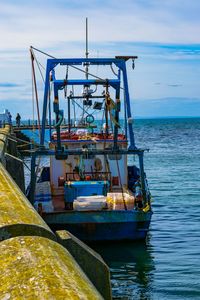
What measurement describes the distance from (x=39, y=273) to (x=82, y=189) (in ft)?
53.0

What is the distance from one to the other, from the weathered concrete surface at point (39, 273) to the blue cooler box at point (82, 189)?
15.3 meters

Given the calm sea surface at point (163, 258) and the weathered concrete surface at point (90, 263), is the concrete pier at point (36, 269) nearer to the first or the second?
the weathered concrete surface at point (90, 263)

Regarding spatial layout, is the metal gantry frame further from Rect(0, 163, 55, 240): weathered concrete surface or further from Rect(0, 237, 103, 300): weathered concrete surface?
Rect(0, 237, 103, 300): weathered concrete surface

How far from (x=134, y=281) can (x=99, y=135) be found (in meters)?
9.49

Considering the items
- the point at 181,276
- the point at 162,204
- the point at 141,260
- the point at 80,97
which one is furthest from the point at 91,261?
the point at 162,204

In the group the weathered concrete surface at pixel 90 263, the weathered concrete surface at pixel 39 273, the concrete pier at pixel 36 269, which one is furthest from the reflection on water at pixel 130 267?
the weathered concrete surface at pixel 39 273

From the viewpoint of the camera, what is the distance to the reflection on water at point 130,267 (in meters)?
14.6

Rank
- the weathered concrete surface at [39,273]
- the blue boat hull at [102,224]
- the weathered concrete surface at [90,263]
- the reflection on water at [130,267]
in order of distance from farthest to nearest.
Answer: the blue boat hull at [102,224]
the reflection on water at [130,267]
the weathered concrete surface at [90,263]
the weathered concrete surface at [39,273]

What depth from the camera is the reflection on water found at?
1462 cm

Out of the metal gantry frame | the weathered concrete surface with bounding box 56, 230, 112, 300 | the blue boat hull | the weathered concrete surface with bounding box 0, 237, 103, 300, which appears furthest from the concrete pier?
the metal gantry frame

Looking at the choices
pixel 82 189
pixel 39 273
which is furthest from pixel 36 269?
pixel 82 189

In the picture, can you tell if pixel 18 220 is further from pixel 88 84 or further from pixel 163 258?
pixel 88 84

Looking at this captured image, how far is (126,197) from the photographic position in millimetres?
19078

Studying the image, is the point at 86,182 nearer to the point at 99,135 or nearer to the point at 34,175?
the point at 34,175
